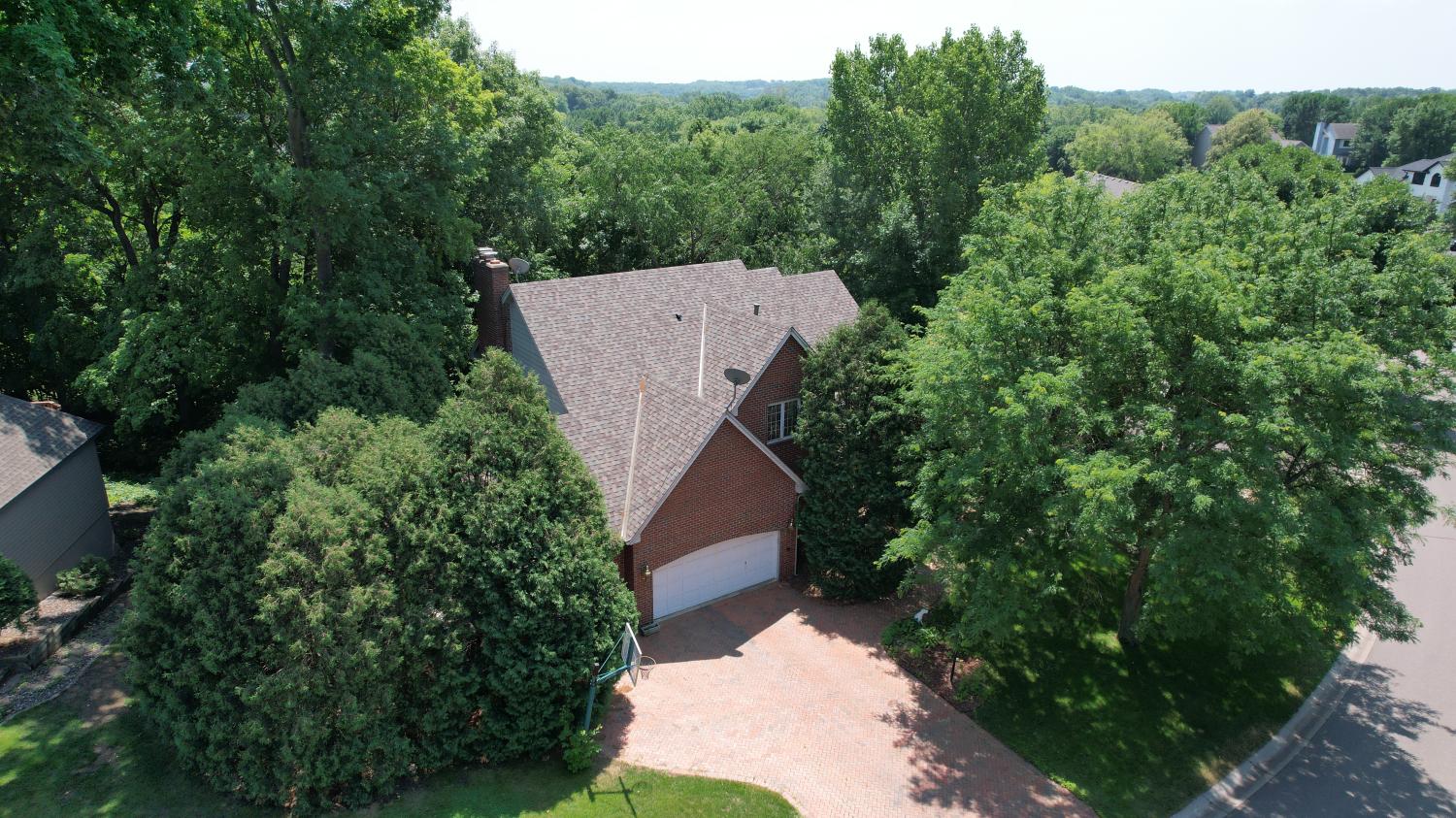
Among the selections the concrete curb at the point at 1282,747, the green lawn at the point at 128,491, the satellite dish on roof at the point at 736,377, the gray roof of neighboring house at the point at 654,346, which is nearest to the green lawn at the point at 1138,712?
the concrete curb at the point at 1282,747

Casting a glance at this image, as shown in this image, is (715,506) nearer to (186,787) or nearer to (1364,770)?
(186,787)

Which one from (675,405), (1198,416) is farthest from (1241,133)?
(675,405)

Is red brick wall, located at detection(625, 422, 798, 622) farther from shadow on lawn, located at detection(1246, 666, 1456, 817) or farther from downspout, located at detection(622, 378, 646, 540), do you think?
shadow on lawn, located at detection(1246, 666, 1456, 817)

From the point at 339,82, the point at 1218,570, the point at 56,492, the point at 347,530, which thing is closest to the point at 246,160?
the point at 339,82

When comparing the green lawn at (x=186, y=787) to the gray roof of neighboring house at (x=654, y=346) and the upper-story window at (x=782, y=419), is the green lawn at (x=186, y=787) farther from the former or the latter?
the upper-story window at (x=782, y=419)

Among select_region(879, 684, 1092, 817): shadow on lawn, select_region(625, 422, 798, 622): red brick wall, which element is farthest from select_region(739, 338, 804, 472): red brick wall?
select_region(879, 684, 1092, 817): shadow on lawn
